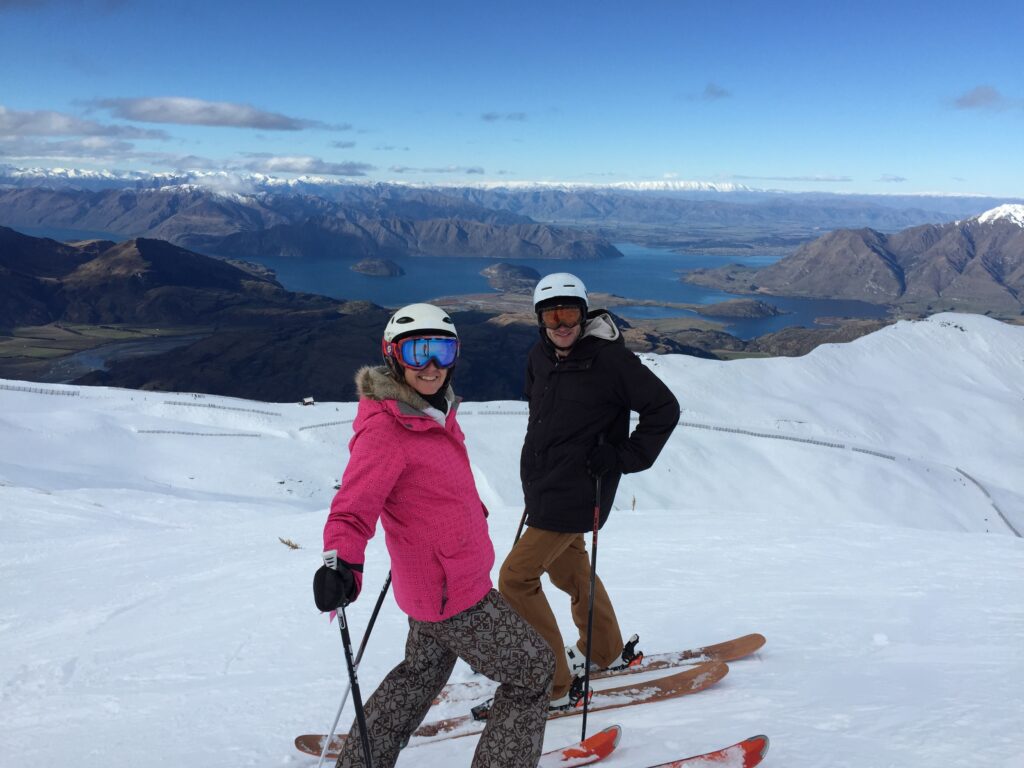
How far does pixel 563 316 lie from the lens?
14.4ft

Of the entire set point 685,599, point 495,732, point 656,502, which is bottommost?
point 656,502

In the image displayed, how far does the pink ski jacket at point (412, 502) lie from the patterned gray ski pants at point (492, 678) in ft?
0.38

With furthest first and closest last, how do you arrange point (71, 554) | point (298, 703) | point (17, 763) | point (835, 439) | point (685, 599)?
point (835, 439), point (71, 554), point (685, 599), point (298, 703), point (17, 763)

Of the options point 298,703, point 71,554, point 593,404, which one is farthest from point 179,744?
point 71,554

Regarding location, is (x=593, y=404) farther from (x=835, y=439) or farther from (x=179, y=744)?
(x=835, y=439)

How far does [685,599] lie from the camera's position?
7.05 m

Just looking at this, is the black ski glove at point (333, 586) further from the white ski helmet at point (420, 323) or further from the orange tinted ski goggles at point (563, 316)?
the orange tinted ski goggles at point (563, 316)

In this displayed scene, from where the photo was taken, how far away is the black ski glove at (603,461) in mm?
4301

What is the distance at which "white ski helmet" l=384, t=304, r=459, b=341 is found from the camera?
318 centimetres

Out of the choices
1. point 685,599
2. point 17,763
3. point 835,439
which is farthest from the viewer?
point 835,439

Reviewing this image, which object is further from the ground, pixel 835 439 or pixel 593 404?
pixel 593 404

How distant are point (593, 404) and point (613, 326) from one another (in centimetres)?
53

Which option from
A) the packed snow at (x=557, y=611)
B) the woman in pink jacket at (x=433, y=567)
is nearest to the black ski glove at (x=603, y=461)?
the woman in pink jacket at (x=433, y=567)

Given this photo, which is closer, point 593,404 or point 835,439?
point 593,404
